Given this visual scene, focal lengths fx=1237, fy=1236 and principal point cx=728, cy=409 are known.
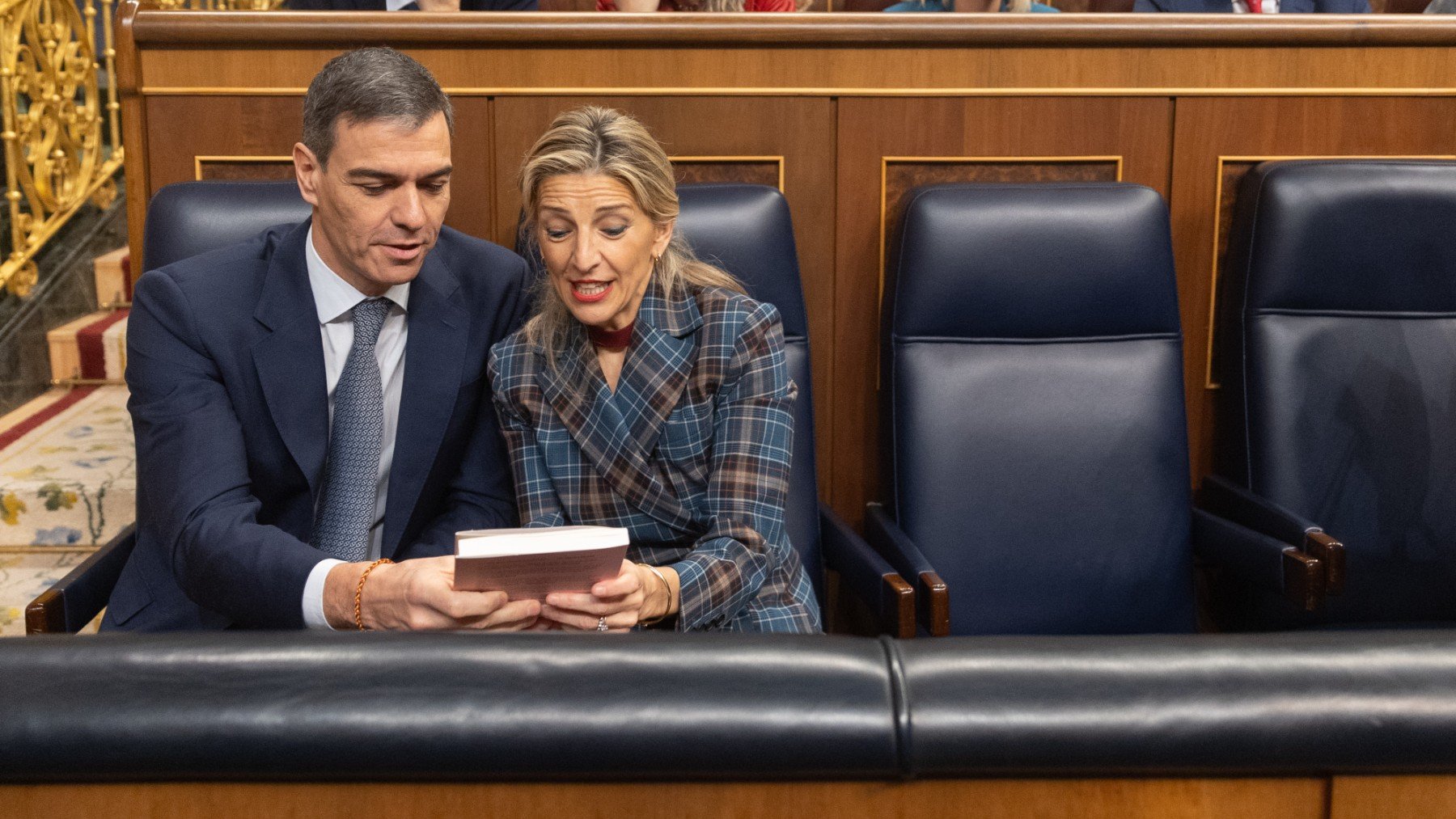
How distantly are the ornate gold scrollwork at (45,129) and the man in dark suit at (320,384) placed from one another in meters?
1.64

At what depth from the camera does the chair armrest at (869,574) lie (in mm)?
1438

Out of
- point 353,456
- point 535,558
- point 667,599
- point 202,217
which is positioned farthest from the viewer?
point 202,217

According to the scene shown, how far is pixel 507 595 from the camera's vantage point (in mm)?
1216

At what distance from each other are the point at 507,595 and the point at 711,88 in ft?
2.98

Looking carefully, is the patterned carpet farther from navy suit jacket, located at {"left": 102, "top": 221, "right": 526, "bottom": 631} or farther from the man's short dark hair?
the man's short dark hair

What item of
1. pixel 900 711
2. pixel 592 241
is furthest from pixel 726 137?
pixel 900 711

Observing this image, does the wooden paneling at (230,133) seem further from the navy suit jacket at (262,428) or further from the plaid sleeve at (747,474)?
the plaid sleeve at (747,474)

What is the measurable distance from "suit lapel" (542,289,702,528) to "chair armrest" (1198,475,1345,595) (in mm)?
802

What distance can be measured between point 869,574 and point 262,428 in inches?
29.3

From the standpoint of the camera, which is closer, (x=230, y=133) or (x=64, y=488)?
(x=230, y=133)

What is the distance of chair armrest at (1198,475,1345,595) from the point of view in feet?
5.14

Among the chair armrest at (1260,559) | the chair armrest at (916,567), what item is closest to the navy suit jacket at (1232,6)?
the chair armrest at (1260,559)

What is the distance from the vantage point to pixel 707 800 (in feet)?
2.22

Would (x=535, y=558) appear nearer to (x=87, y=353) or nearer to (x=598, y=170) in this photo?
(x=598, y=170)
